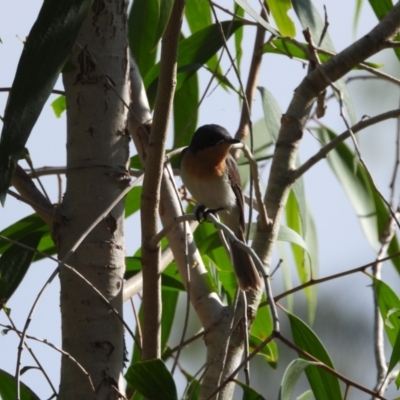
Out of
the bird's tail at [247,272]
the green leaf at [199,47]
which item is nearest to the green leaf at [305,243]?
the bird's tail at [247,272]

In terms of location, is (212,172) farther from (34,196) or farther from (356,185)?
(34,196)

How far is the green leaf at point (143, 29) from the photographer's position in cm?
231

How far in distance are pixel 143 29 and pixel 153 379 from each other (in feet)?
4.56

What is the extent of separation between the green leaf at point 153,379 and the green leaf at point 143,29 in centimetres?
125

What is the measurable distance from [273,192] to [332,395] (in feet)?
1.77

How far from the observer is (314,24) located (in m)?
1.98

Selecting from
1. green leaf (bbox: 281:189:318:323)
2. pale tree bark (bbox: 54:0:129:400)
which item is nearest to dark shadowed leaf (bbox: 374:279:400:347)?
green leaf (bbox: 281:189:318:323)

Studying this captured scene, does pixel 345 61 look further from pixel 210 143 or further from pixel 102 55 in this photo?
pixel 210 143

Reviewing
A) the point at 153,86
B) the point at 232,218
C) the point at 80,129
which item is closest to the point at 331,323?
the point at 232,218

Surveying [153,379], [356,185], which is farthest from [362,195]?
[153,379]

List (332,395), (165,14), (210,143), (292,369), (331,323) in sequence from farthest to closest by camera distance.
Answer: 1. (331,323)
2. (210,143)
3. (332,395)
4. (165,14)
5. (292,369)

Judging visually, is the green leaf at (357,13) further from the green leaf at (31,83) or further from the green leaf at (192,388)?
the green leaf at (31,83)

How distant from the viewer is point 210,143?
2.67 metres

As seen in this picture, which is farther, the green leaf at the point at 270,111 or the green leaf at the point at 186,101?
the green leaf at the point at 186,101
